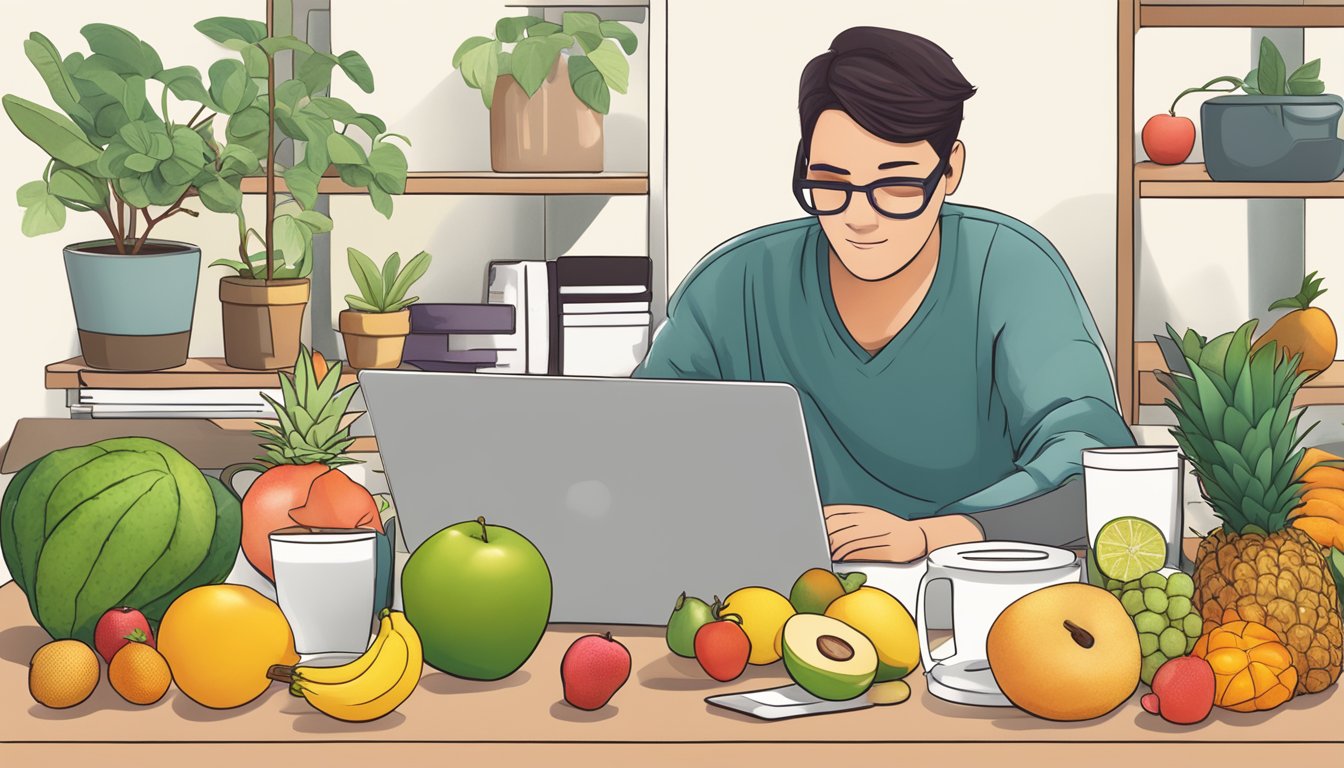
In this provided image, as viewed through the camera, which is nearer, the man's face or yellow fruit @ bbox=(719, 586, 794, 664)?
yellow fruit @ bbox=(719, 586, 794, 664)

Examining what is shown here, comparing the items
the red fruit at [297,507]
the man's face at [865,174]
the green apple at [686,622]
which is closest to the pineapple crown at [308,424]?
the red fruit at [297,507]

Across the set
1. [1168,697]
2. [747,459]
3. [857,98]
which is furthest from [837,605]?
[857,98]

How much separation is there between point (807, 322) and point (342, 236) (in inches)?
48.7

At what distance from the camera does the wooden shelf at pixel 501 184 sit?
275 centimetres

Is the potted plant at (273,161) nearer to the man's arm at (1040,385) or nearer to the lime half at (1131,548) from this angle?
the man's arm at (1040,385)

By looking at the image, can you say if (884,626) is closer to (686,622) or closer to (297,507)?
(686,622)

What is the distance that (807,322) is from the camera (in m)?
2.15

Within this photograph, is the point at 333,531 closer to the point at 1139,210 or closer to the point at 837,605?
the point at 837,605

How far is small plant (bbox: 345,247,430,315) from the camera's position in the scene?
2.83 metres

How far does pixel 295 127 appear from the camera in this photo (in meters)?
2.68

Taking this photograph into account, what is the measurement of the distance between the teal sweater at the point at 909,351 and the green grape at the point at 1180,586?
69 centimetres

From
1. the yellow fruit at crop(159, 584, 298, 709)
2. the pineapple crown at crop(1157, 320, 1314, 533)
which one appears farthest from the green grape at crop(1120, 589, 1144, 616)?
the yellow fruit at crop(159, 584, 298, 709)

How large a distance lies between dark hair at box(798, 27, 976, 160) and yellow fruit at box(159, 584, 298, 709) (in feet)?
3.36

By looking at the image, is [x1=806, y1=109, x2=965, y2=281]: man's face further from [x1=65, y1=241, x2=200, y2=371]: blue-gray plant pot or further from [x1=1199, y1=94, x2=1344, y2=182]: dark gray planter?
[x1=65, y1=241, x2=200, y2=371]: blue-gray plant pot
